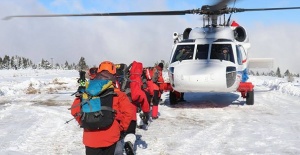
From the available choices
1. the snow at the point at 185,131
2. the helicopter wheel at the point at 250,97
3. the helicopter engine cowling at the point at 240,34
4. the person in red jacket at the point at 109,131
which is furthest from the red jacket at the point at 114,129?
the helicopter engine cowling at the point at 240,34

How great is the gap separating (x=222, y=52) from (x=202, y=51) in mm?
627

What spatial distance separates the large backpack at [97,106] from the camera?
3.64 metres

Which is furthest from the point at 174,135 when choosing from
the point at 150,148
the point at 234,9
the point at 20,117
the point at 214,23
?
the point at 214,23

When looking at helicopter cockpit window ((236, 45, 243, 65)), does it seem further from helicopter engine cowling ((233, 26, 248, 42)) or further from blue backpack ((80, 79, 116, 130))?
blue backpack ((80, 79, 116, 130))

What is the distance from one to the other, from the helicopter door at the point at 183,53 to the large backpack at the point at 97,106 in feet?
24.4

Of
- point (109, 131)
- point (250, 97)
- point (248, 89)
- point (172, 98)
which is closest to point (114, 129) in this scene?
point (109, 131)

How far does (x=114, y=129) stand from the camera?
384 cm

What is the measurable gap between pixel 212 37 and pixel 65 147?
7.23 m

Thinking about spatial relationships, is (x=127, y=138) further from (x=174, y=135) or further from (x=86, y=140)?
(x=174, y=135)

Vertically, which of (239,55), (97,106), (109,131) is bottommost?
(109,131)

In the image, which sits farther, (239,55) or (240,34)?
(240,34)

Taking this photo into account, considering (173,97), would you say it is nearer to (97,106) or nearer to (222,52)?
(222,52)

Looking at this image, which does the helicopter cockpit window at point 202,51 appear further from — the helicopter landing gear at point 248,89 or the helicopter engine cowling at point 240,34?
the helicopter engine cowling at point 240,34

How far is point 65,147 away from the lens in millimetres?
6230
